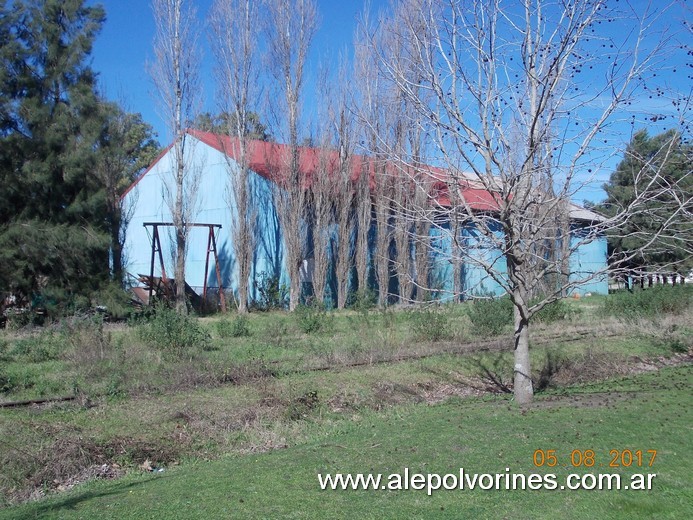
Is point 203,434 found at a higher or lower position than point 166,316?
lower

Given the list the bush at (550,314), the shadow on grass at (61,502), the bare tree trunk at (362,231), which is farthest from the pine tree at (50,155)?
the shadow on grass at (61,502)

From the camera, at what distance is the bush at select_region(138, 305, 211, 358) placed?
616 inches

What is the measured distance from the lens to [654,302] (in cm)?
2353

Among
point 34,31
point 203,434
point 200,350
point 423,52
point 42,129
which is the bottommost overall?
point 203,434

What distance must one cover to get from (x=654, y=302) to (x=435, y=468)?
19.2 meters

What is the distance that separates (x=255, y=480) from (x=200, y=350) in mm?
9107

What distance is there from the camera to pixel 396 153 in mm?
11023

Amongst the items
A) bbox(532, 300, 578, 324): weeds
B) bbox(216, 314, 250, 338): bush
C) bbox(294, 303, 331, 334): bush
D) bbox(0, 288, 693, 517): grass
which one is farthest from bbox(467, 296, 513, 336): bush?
bbox(216, 314, 250, 338): bush

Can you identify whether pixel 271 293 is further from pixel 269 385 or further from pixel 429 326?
pixel 269 385

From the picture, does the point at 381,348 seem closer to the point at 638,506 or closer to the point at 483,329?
the point at 483,329

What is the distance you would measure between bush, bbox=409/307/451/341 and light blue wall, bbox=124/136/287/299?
14748mm

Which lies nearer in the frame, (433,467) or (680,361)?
(433,467)

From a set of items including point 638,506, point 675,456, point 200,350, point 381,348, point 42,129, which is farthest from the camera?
point 42,129

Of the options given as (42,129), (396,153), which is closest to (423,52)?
(396,153)
